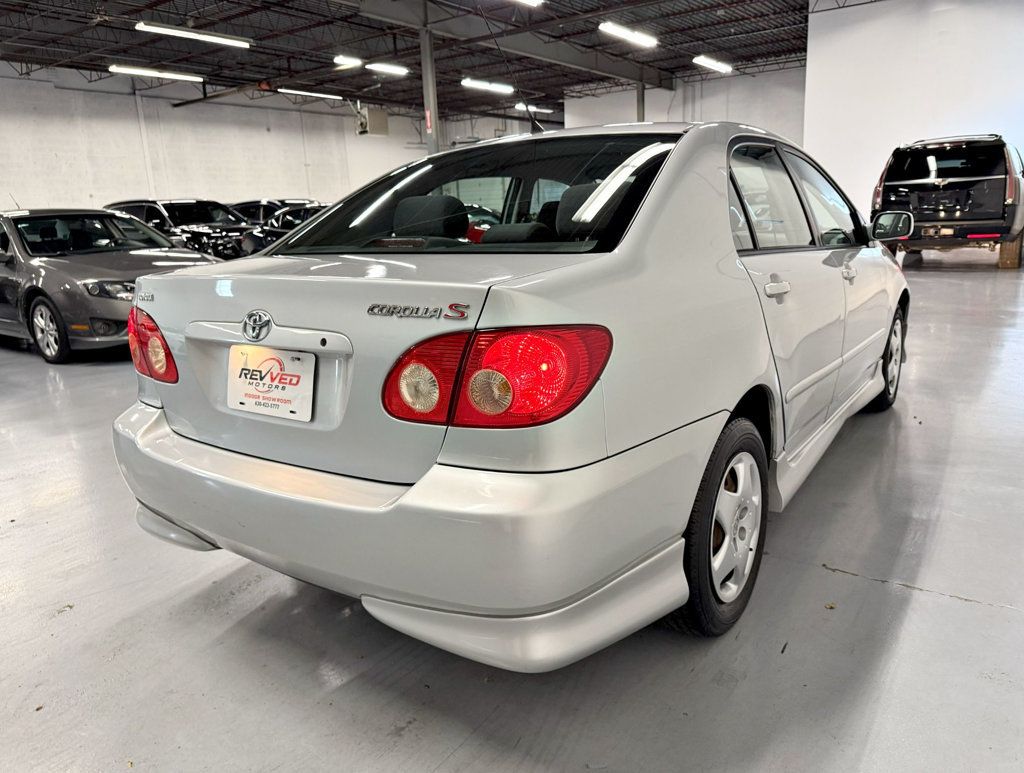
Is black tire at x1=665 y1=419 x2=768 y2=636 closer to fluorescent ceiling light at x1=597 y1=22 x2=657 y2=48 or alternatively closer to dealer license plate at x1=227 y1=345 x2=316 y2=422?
dealer license plate at x1=227 y1=345 x2=316 y2=422

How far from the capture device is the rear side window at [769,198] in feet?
6.68

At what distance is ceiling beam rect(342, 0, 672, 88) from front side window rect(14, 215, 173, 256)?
5.41m

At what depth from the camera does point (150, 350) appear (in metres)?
1.77

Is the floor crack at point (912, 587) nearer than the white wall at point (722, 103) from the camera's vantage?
Yes

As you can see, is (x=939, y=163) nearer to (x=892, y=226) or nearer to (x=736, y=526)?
(x=892, y=226)

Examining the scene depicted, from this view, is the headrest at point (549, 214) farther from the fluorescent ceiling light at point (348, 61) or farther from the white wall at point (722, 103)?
the white wall at point (722, 103)

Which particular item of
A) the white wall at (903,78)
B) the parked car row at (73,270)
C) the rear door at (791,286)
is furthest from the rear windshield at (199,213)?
the rear door at (791,286)

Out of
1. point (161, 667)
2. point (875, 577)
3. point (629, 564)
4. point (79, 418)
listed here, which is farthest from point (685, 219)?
point (79, 418)

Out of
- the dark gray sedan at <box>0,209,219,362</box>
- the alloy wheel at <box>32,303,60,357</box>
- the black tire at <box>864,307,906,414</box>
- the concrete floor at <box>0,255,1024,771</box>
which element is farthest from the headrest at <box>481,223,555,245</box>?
the alloy wheel at <box>32,303,60,357</box>

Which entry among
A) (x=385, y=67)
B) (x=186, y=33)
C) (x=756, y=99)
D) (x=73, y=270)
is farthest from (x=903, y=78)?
(x=73, y=270)

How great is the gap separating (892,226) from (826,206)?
0.66 metres

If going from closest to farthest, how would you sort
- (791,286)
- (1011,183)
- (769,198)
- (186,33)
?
1. (791,286)
2. (769,198)
3. (1011,183)
4. (186,33)

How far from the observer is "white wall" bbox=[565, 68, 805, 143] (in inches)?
781

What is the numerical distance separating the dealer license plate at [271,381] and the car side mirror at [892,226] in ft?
9.19
